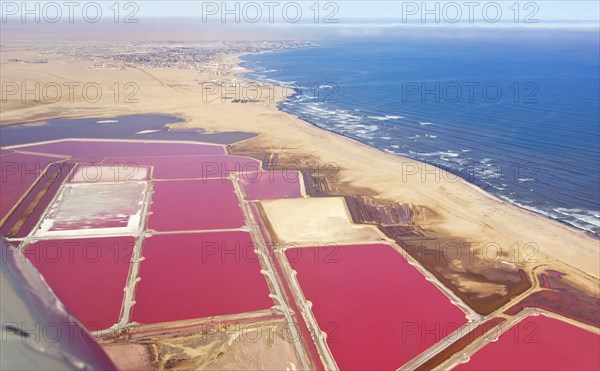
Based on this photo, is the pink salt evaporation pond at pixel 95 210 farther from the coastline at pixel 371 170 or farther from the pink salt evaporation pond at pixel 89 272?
the coastline at pixel 371 170

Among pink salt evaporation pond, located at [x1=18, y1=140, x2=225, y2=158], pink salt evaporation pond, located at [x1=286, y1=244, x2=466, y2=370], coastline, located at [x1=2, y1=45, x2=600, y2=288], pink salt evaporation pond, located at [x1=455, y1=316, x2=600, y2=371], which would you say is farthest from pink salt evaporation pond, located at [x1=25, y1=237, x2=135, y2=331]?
coastline, located at [x1=2, y1=45, x2=600, y2=288]

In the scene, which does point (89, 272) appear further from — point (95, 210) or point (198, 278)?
point (95, 210)

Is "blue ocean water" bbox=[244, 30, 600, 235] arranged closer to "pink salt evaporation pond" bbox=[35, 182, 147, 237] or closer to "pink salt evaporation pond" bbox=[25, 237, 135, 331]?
"pink salt evaporation pond" bbox=[35, 182, 147, 237]

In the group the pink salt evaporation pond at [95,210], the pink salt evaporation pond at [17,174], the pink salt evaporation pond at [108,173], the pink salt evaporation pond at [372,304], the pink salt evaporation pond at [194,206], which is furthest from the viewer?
the pink salt evaporation pond at [108,173]

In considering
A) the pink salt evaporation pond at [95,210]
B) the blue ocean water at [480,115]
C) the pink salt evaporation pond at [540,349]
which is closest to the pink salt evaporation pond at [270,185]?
the pink salt evaporation pond at [95,210]

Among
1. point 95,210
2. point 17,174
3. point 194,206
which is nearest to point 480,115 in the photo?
point 194,206

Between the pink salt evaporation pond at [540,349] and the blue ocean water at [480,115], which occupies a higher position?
the blue ocean water at [480,115]
